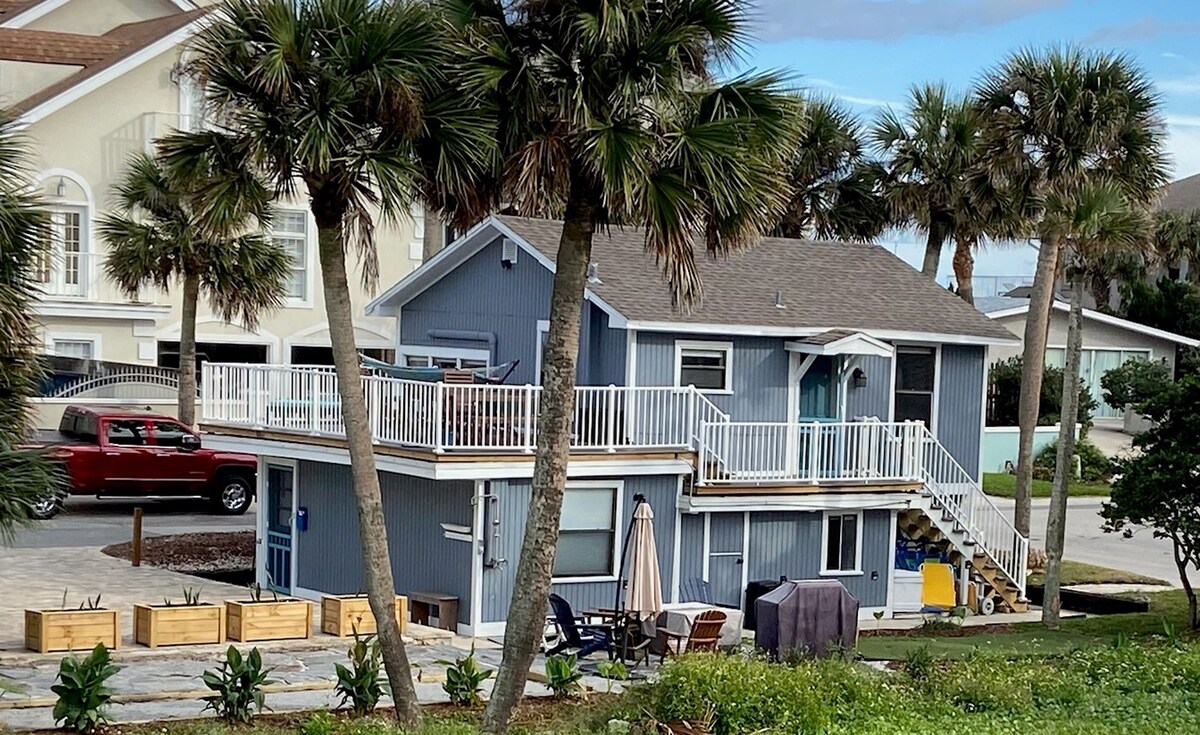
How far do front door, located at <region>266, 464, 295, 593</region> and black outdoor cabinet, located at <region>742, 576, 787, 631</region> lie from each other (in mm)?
7179

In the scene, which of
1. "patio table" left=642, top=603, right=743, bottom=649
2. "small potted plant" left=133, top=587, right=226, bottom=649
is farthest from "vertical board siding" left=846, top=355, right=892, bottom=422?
"small potted plant" left=133, top=587, right=226, bottom=649

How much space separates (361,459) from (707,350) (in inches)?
448

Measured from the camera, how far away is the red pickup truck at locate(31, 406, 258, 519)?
31.7 m

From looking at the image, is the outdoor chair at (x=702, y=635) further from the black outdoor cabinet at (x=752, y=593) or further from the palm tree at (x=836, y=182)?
the palm tree at (x=836, y=182)

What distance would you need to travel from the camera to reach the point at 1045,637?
22922 millimetres

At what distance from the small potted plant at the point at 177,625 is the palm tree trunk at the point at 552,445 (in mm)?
5856

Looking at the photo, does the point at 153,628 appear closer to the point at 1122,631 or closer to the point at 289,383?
the point at 289,383

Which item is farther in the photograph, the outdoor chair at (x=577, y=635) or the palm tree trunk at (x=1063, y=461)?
the palm tree trunk at (x=1063, y=461)

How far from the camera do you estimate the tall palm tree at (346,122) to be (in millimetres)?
14531

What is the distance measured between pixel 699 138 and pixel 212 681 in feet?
22.1

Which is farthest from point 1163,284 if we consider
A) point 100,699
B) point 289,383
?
point 100,699

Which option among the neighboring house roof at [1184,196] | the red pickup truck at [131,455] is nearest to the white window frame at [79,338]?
the red pickup truck at [131,455]

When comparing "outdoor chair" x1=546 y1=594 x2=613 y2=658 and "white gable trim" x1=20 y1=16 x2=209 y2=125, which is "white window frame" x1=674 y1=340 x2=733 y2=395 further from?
"white gable trim" x1=20 y1=16 x2=209 y2=125

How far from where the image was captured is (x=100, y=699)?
1455cm
